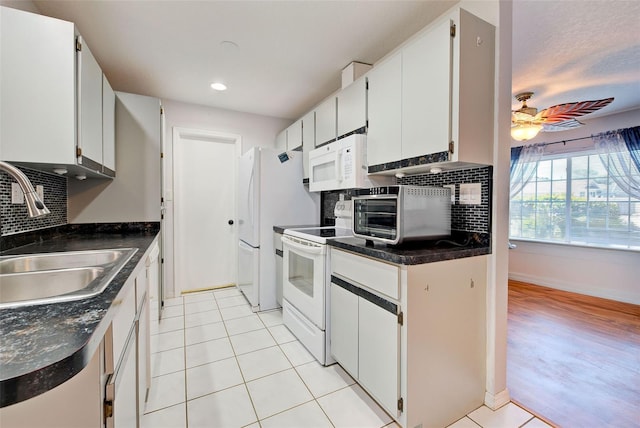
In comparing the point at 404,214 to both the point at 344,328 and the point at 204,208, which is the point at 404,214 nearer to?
the point at 344,328

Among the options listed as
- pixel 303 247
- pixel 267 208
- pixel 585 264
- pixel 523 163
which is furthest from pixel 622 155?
pixel 267 208

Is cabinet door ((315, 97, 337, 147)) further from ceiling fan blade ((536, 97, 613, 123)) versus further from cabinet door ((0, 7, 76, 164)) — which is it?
ceiling fan blade ((536, 97, 613, 123))

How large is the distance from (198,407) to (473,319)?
5.45 feet

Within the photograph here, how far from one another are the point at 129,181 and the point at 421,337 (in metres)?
2.73

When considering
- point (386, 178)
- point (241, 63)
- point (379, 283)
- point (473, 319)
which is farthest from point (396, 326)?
point (241, 63)

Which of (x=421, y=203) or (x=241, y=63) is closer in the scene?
(x=421, y=203)

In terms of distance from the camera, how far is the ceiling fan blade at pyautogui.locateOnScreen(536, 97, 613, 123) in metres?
2.57

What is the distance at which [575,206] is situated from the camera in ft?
13.3

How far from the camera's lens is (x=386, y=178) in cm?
222

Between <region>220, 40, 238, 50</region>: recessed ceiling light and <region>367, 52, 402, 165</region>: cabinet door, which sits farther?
<region>220, 40, 238, 50</region>: recessed ceiling light

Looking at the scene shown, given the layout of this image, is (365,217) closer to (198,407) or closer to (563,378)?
(198,407)

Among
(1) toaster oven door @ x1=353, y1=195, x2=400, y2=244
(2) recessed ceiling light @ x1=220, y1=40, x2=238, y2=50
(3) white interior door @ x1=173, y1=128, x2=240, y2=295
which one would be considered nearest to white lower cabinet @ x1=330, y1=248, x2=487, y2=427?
(1) toaster oven door @ x1=353, y1=195, x2=400, y2=244

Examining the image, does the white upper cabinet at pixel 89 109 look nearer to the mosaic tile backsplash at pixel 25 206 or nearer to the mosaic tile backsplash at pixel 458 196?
the mosaic tile backsplash at pixel 25 206

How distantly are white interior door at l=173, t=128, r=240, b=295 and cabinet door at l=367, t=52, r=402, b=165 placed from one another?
7.76 feet
